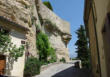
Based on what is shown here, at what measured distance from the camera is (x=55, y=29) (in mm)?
25172

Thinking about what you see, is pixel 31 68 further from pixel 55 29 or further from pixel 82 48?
pixel 55 29

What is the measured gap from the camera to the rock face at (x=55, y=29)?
21.3m

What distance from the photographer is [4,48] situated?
8.80m

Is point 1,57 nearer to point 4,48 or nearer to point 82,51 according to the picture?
point 4,48

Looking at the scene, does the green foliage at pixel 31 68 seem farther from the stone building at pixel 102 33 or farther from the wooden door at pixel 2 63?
the stone building at pixel 102 33

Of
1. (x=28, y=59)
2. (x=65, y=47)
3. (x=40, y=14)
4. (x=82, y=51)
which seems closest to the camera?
(x=28, y=59)

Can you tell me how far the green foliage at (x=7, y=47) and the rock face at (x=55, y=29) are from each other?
34.8ft

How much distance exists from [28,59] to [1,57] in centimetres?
256

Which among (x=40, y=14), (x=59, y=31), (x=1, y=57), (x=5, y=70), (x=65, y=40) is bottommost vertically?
(x=5, y=70)

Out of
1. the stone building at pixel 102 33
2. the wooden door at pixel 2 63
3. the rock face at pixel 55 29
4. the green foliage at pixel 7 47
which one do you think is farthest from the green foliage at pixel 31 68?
the rock face at pixel 55 29

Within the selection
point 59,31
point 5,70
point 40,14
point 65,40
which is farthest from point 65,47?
point 5,70

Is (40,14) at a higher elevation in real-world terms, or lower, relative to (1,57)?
higher

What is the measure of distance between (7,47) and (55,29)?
16.7 metres

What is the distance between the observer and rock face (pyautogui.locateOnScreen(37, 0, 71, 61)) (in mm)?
21337
